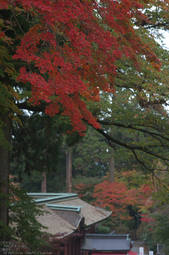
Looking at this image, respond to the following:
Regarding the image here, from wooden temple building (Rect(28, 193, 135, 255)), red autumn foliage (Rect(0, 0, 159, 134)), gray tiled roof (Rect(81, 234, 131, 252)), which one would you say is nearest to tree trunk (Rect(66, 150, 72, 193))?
wooden temple building (Rect(28, 193, 135, 255))

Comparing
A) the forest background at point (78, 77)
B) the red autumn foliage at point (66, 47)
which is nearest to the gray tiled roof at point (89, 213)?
the forest background at point (78, 77)

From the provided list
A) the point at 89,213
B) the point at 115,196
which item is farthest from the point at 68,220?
the point at 115,196

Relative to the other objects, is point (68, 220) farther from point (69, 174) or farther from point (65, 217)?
point (69, 174)

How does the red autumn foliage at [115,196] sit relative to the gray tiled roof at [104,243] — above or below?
above

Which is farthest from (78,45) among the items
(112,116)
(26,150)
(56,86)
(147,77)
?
(26,150)

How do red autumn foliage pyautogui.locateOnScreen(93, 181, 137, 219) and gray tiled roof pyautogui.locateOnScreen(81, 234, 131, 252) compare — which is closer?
gray tiled roof pyautogui.locateOnScreen(81, 234, 131, 252)

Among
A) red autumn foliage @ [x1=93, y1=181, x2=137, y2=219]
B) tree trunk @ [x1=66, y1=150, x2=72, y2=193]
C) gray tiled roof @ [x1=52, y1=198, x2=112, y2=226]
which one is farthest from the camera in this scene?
tree trunk @ [x1=66, y1=150, x2=72, y2=193]

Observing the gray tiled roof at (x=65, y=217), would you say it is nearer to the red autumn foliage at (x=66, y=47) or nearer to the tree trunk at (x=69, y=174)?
the red autumn foliage at (x=66, y=47)

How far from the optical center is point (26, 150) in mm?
9000

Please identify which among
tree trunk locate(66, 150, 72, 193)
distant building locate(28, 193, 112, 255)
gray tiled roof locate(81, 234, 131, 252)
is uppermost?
tree trunk locate(66, 150, 72, 193)

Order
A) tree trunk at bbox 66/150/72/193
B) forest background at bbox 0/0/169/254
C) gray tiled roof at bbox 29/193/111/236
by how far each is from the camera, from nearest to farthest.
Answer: forest background at bbox 0/0/169/254 → gray tiled roof at bbox 29/193/111/236 → tree trunk at bbox 66/150/72/193

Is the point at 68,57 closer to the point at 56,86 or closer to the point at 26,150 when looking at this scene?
the point at 56,86

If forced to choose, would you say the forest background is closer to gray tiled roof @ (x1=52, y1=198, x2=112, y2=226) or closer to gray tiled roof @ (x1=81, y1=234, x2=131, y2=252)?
gray tiled roof @ (x1=81, y1=234, x2=131, y2=252)

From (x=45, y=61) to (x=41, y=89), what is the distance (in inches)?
17.9
